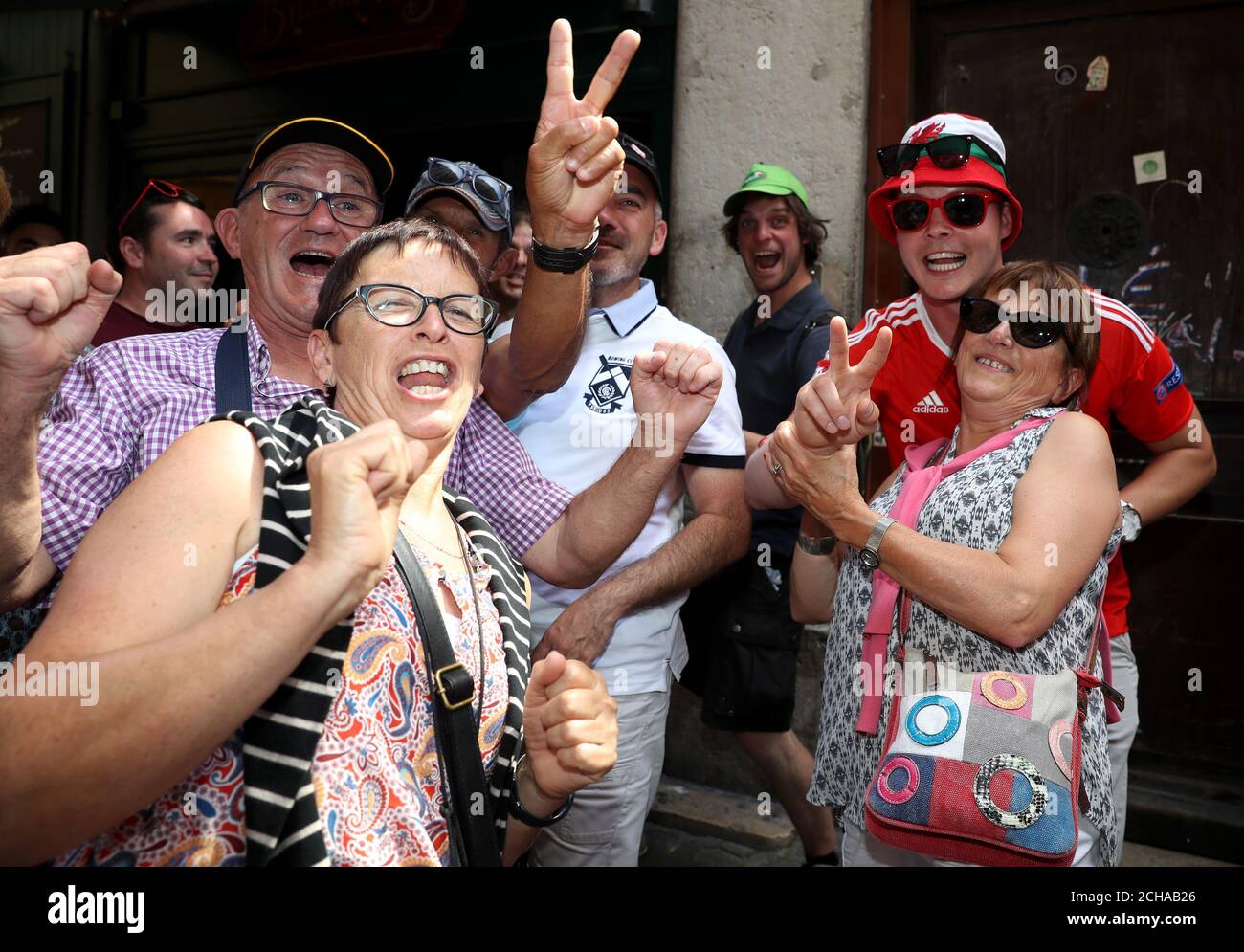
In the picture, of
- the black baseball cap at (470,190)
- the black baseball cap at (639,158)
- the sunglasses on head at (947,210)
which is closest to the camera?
the sunglasses on head at (947,210)

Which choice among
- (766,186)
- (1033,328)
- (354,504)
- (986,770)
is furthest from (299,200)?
(766,186)

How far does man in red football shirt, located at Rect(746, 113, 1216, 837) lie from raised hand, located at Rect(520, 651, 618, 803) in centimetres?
148

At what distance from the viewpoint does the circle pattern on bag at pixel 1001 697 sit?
2.10 meters

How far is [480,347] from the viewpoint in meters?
1.95

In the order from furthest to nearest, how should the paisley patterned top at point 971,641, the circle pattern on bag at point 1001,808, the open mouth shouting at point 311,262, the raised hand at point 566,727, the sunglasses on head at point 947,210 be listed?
the sunglasses on head at point 947,210 < the open mouth shouting at point 311,262 < the paisley patterned top at point 971,641 < the circle pattern on bag at point 1001,808 < the raised hand at point 566,727

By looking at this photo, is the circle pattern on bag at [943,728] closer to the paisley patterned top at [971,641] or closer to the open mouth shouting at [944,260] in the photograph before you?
the paisley patterned top at [971,641]

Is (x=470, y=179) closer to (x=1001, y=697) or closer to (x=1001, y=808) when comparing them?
(x=1001, y=697)

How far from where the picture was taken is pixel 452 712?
1.58 meters

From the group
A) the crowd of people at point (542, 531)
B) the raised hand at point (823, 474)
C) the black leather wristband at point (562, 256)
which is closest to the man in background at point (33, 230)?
the crowd of people at point (542, 531)

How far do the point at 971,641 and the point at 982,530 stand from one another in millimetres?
249

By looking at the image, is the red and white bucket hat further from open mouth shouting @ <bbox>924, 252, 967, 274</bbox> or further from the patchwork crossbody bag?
the patchwork crossbody bag

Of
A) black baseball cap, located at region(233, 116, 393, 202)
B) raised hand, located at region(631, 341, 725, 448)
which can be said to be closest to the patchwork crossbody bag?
raised hand, located at region(631, 341, 725, 448)

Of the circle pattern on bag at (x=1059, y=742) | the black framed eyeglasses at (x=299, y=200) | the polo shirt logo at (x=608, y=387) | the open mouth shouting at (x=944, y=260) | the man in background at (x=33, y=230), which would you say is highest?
the man in background at (x=33, y=230)
